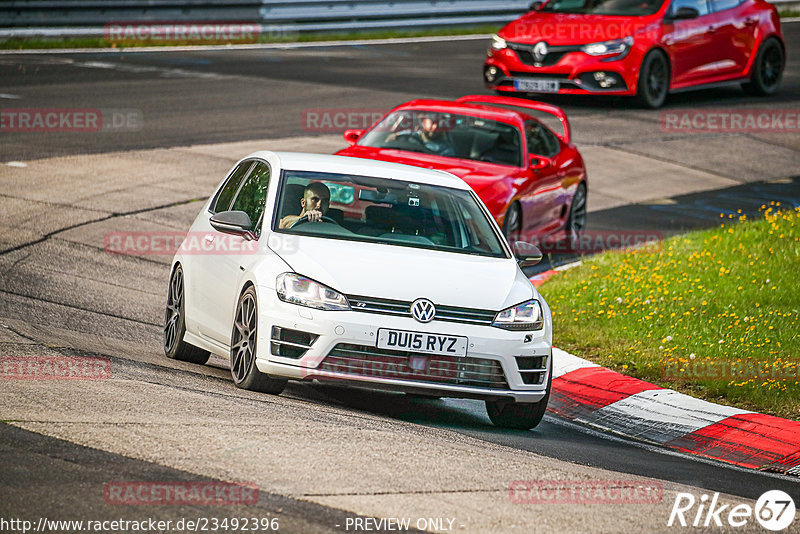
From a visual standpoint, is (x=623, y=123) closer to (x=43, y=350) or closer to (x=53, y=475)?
(x=43, y=350)

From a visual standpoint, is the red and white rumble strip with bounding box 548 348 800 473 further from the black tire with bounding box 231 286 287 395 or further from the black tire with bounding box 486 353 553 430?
the black tire with bounding box 231 286 287 395

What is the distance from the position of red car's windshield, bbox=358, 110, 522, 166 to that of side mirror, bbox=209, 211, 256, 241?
5.63m

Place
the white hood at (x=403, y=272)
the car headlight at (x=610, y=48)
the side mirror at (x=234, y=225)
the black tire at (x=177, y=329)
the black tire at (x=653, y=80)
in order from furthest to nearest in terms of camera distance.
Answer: the black tire at (x=653, y=80) → the car headlight at (x=610, y=48) → the black tire at (x=177, y=329) → the side mirror at (x=234, y=225) → the white hood at (x=403, y=272)

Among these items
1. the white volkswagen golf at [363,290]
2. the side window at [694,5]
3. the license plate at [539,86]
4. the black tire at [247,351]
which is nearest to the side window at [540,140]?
the white volkswagen golf at [363,290]

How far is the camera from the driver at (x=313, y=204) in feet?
27.8

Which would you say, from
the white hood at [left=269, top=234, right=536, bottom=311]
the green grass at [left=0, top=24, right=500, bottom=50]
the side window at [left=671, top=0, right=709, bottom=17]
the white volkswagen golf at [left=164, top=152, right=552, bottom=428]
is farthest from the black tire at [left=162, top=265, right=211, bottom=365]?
the green grass at [left=0, top=24, right=500, bottom=50]

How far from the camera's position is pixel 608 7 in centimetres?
2258

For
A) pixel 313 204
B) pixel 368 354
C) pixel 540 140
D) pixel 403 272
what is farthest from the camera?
pixel 540 140

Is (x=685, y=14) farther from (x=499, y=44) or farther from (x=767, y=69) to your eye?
(x=767, y=69)

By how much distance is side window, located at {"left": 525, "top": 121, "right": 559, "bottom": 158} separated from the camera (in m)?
14.5

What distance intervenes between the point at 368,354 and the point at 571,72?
582 inches

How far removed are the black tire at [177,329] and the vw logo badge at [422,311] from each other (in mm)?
2115

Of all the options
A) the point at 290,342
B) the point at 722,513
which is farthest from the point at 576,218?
the point at 722,513

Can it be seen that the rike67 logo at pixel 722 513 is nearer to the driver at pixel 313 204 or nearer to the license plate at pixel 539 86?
the driver at pixel 313 204
